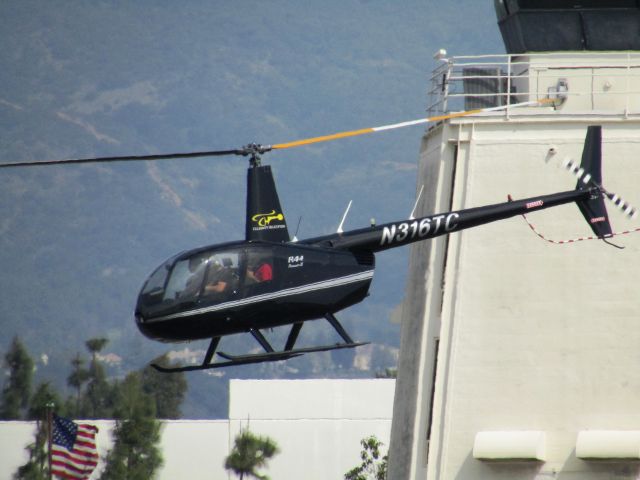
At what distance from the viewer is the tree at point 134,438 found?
7962cm

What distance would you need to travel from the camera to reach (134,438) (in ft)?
264

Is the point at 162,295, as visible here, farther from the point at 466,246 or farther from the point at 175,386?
the point at 175,386

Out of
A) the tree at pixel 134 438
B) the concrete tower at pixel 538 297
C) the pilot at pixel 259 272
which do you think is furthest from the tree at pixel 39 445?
the pilot at pixel 259 272

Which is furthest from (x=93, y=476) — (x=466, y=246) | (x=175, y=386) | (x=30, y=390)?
(x=466, y=246)

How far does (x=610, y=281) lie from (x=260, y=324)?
24.2ft

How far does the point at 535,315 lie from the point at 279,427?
7033 cm

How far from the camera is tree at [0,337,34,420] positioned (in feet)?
440

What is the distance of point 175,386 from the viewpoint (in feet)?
484

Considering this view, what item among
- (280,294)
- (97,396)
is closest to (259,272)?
(280,294)

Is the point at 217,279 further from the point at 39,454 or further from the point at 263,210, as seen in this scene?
the point at 39,454

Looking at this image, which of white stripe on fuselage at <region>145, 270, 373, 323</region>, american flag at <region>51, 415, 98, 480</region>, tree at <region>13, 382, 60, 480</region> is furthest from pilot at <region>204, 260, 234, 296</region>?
tree at <region>13, 382, 60, 480</region>

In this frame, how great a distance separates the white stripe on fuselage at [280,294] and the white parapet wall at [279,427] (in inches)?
2714

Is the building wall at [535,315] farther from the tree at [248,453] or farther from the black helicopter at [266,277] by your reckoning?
the tree at [248,453]

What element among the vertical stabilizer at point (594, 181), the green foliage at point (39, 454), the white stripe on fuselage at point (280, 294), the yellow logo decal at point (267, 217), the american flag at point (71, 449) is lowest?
A: the green foliage at point (39, 454)
